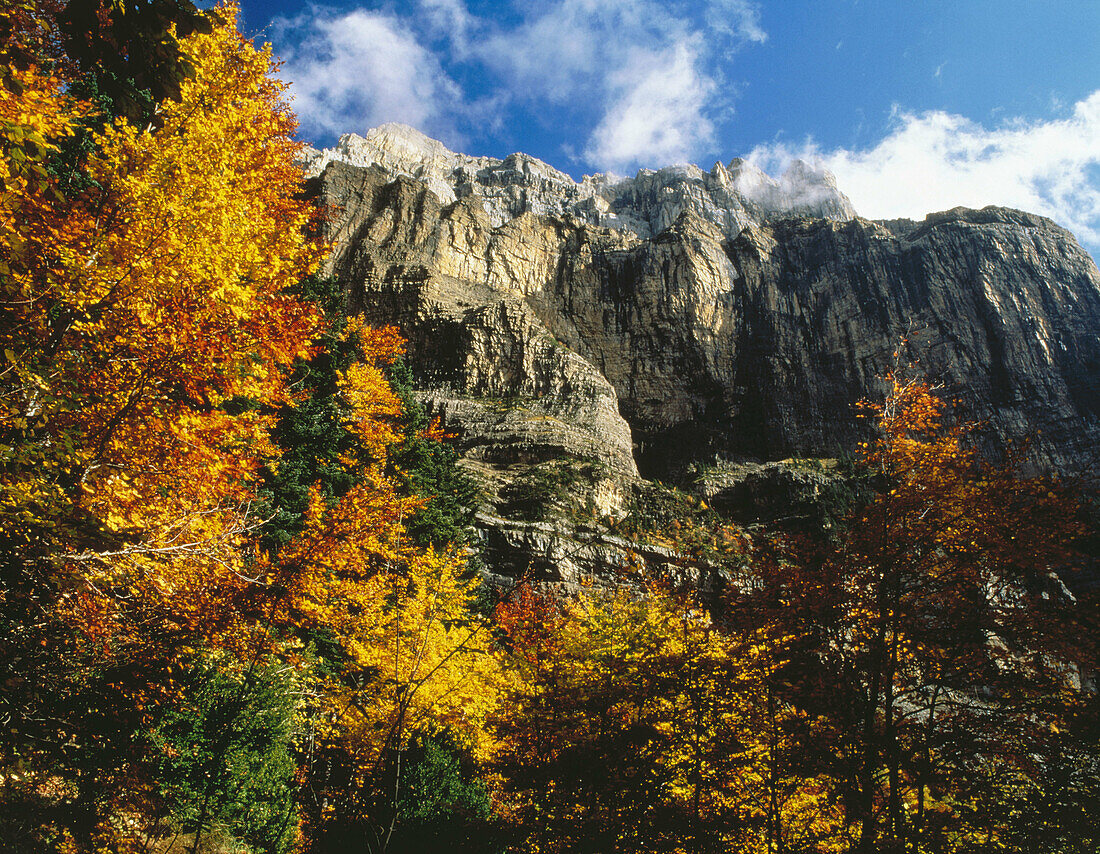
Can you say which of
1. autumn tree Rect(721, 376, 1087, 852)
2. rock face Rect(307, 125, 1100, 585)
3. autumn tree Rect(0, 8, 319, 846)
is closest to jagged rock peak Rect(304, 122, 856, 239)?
rock face Rect(307, 125, 1100, 585)

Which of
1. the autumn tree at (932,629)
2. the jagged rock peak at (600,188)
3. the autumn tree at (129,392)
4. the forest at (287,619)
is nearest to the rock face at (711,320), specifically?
the jagged rock peak at (600,188)

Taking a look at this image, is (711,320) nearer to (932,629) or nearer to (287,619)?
(932,629)

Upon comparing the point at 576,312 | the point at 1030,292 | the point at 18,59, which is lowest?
the point at 18,59

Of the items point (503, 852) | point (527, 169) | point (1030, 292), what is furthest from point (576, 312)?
point (503, 852)

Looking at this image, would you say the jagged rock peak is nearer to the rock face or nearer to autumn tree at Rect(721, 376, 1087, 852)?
the rock face

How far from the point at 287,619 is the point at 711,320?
63.1 m

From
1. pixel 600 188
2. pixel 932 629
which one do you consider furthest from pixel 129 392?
pixel 600 188

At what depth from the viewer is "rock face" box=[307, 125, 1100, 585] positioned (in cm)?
4662

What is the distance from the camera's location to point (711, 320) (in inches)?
2506

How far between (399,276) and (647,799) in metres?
Answer: 47.5

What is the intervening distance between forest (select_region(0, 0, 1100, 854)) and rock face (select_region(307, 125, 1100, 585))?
31.5 meters

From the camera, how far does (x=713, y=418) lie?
200 ft

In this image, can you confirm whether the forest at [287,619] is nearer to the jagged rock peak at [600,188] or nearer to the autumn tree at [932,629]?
the autumn tree at [932,629]

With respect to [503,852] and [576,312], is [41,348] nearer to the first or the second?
[503,852]
